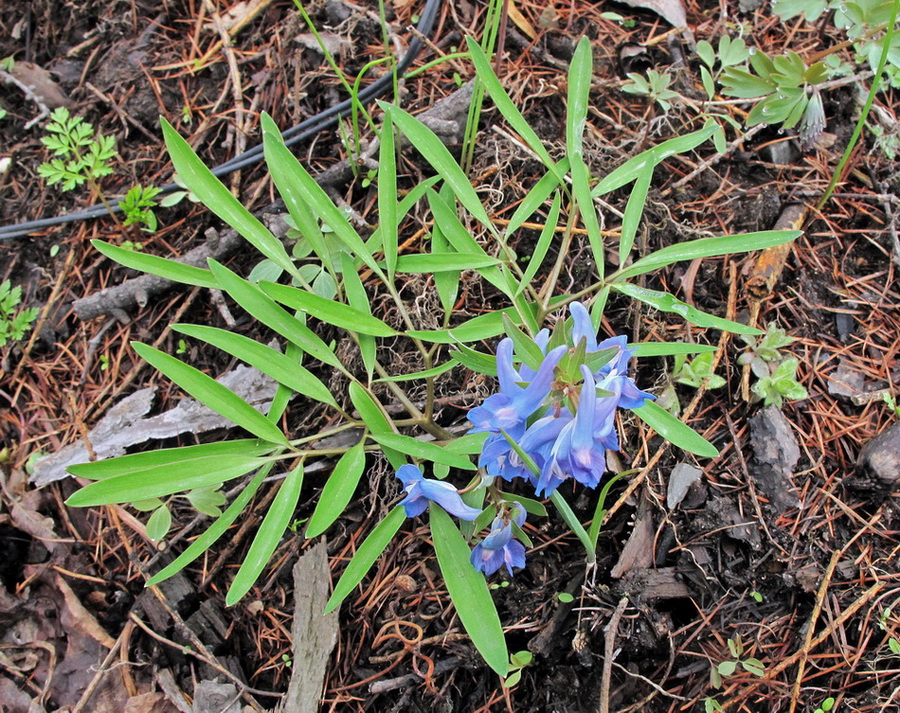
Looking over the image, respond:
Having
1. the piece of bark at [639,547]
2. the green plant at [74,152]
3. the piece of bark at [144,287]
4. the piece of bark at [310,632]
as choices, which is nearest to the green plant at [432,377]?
the piece of bark at [639,547]

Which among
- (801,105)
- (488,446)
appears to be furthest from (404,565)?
(801,105)

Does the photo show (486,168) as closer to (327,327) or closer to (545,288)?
(545,288)

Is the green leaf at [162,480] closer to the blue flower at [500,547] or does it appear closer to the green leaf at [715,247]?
the blue flower at [500,547]

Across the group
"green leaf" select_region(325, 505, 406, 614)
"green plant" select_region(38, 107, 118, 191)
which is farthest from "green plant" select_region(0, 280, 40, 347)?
"green leaf" select_region(325, 505, 406, 614)

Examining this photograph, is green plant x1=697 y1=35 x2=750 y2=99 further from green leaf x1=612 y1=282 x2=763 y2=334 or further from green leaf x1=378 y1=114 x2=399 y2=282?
green leaf x1=378 y1=114 x2=399 y2=282

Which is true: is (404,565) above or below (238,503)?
below
